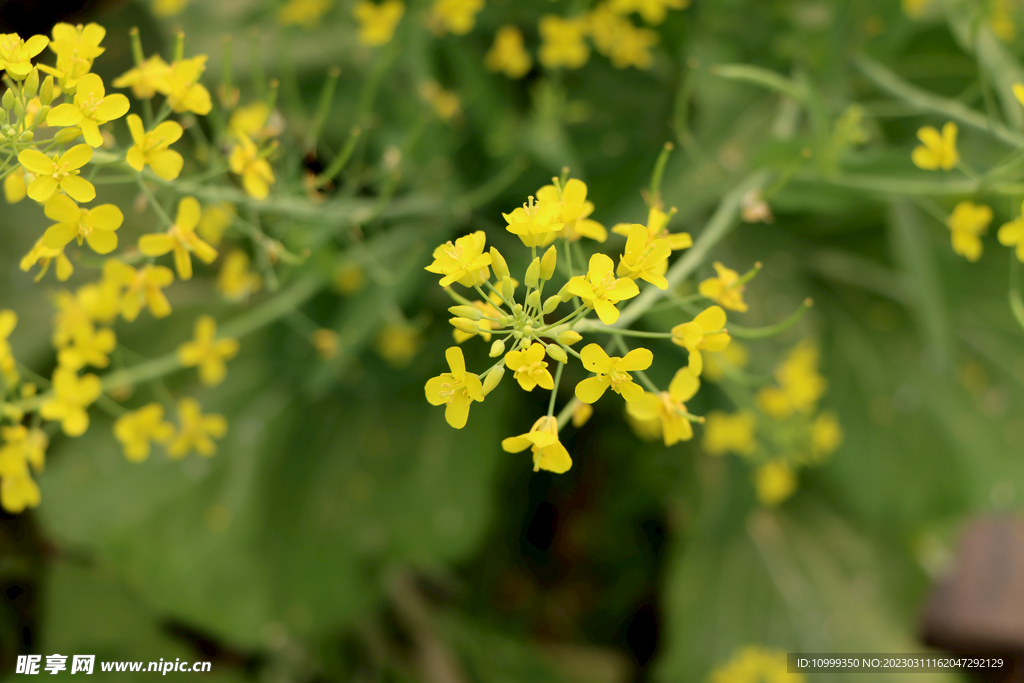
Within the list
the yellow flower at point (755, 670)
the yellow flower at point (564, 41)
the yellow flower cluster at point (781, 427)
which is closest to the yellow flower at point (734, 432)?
the yellow flower cluster at point (781, 427)

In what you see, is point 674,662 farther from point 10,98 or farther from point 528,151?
point 10,98

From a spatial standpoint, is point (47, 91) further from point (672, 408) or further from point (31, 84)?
point (672, 408)

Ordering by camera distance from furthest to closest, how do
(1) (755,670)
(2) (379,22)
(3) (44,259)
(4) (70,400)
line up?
(1) (755,670) < (2) (379,22) < (4) (70,400) < (3) (44,259)

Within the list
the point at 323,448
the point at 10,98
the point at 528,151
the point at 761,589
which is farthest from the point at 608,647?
the point at 10,98

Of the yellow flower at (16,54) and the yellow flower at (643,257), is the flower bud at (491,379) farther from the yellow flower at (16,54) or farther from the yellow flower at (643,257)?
the yellow flower at (16,54)

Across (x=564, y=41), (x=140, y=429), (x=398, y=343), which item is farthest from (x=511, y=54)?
(x=140, y=429)

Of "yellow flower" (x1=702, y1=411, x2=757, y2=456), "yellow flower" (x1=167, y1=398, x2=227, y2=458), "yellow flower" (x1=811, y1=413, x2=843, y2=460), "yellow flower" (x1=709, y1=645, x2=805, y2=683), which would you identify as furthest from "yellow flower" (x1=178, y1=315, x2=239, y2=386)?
"yellow flower" (x1=709, y1=645, x2=805, y2=683)

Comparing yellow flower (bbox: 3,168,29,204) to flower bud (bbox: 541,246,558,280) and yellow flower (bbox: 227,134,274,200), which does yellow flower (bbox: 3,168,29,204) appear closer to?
yellow flower (bbox: 227,134,274,200)
